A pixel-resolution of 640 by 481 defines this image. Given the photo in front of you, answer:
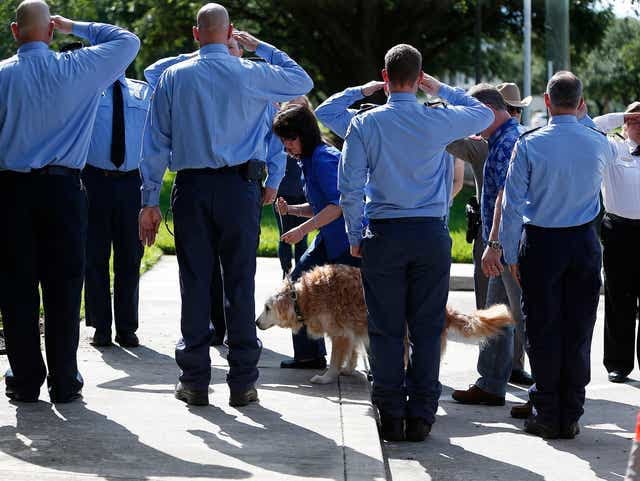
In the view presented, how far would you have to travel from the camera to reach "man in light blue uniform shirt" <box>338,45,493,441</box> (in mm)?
5922

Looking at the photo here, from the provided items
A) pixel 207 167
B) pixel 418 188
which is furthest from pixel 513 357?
pixel 207 167

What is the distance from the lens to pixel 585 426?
22.4 ft

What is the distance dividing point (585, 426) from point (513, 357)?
947mm

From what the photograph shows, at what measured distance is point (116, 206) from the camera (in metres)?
8.27

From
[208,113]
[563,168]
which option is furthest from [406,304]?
[208,113]

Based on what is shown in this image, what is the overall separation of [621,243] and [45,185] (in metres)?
4.29

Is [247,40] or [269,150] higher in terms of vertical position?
[247,40]

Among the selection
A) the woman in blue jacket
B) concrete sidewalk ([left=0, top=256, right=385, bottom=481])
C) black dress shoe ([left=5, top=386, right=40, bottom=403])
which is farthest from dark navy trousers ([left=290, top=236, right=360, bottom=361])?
black dress shoe ([left=5, top=386, right=40, bottom=403])

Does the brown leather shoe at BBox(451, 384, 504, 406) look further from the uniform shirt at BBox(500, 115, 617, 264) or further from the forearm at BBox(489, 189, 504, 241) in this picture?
the uniform shirt at BBox(500, 115, 617, 264)

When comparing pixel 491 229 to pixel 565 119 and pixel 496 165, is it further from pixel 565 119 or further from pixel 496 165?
pixel 565 119

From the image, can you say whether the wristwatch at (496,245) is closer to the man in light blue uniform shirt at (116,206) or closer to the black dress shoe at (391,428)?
the black dress shoe at (391,428)

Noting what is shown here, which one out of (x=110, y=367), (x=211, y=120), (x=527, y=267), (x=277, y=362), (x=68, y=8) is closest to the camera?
(x=211, y=120)

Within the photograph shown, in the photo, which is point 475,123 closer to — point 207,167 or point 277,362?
point 207,167

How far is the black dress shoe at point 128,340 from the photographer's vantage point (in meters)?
8.27
